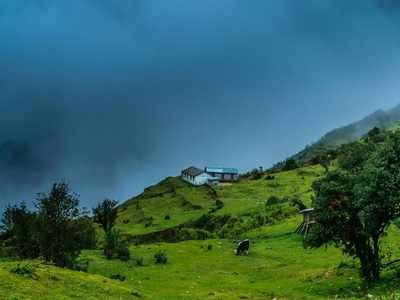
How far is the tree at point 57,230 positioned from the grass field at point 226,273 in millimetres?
3274

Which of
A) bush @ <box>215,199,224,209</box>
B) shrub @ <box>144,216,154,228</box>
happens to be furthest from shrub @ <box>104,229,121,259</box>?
bush @ <box>215,199,224,209</box>

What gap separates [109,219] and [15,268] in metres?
57.1

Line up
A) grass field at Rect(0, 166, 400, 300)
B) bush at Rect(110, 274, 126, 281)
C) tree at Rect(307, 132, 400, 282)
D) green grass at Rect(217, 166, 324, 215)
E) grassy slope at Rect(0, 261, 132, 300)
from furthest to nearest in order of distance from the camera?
green grass at Rect(217, 166, 324, 215), bush at Rect(110, 274, 126, 281), tree at Rect(307, 132, 400, 282), grass field at Rect(0, 166, 400, 300), grassy slope at Rect(0, 261, 132, 300)

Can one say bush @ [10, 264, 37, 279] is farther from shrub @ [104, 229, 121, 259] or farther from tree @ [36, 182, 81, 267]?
shrub @ [104, 229, 121, 259]

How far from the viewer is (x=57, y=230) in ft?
162

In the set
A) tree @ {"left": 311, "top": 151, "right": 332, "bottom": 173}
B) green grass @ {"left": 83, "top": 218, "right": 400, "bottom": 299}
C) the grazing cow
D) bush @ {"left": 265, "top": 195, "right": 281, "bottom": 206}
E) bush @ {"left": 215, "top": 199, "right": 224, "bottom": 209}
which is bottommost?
green grass @ {"left": 83, "top": 218, "right": 400, "bottom": 299}

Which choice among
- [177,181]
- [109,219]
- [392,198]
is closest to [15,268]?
[392,198]

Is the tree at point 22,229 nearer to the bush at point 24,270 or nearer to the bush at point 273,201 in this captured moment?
the bush at point 24,270

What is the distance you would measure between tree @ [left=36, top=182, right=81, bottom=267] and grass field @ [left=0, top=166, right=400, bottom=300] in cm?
327

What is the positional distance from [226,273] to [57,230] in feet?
48.5

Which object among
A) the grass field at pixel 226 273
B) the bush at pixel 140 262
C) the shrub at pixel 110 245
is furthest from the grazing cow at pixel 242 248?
the shrub at pixel 110 245

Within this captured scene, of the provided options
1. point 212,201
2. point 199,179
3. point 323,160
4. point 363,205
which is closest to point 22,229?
point 363,205

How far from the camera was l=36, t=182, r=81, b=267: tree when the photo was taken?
4922 centimetres

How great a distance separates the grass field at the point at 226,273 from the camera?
1297 inches
